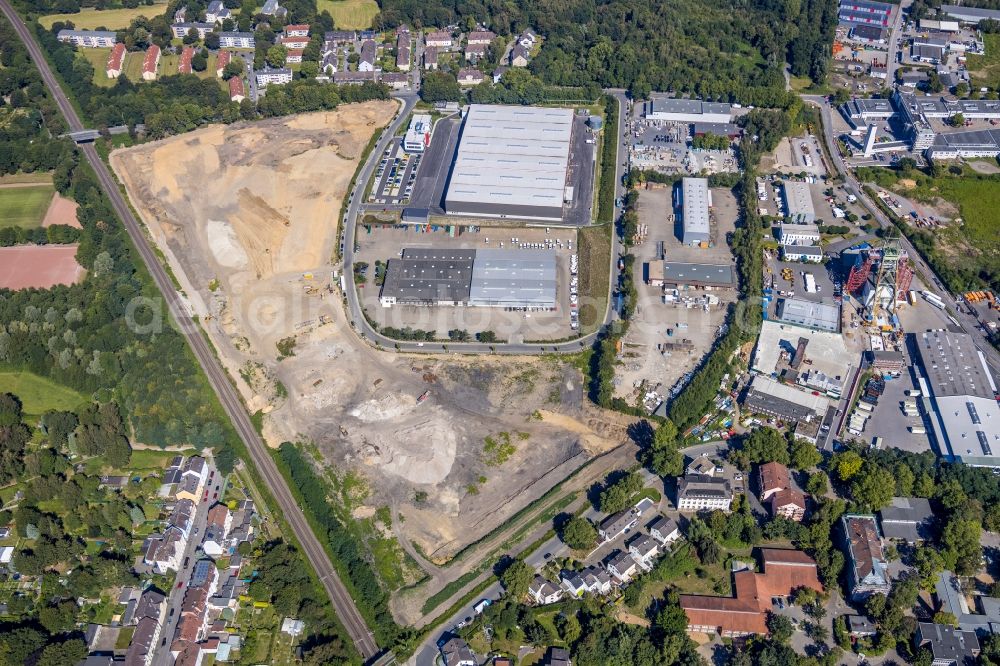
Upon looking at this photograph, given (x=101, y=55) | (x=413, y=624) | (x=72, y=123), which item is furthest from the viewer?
(x=101, y=55)

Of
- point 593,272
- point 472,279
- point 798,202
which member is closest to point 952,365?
point 798,202

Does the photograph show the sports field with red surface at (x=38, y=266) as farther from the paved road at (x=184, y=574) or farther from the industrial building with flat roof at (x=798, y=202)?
the industrial building with flat roof at (x=798, y=202)

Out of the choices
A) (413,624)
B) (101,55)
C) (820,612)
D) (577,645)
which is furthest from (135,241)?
(820,612)

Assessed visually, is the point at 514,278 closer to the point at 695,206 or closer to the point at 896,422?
the point at 695,206

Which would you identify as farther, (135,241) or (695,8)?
(695,8)

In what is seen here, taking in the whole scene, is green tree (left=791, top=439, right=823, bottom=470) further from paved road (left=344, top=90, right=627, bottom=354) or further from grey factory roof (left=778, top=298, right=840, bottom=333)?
paved road (left=344, top=90, right=627, bottom=354)

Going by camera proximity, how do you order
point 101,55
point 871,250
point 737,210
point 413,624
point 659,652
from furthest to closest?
1. point 101,55
2. point 737,210
3. point 871,250
4. point 413,624
5. point 659,652

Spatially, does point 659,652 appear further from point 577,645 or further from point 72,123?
point 72,123
